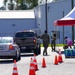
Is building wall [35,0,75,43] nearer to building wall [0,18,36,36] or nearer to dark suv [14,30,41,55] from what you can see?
building wall [0,18,36,36]

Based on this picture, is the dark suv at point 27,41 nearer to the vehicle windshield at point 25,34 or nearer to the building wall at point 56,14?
the vehicle windshield at point 25,34

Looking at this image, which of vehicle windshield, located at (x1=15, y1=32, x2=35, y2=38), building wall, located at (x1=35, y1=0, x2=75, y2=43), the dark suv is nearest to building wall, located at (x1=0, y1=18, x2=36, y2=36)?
building wall, located at (x1=35, y1=0, x2=75, y2=43)

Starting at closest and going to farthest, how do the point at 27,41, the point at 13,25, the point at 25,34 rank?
the point at 27,41
the point at 25,34
the point at 13,25

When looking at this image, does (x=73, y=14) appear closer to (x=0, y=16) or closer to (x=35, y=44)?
(x=35, y=44)

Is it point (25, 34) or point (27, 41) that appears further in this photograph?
point (25, 34)

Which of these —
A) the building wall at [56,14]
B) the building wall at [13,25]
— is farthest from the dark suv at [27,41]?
the building wall at [13,25]

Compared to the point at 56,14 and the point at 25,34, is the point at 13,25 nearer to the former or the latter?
the point at 56,14

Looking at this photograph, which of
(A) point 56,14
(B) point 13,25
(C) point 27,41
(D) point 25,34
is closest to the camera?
(C) point 27,41

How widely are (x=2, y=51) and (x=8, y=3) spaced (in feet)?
313

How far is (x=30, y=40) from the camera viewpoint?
32.3 meters

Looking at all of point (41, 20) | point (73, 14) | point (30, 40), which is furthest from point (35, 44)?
point (41, 20)

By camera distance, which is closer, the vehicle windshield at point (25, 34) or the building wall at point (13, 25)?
the vehicle windshield at point (25, 34)

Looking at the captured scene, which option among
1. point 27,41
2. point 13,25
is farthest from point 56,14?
point 27,41

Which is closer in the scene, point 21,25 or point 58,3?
point 58,3
